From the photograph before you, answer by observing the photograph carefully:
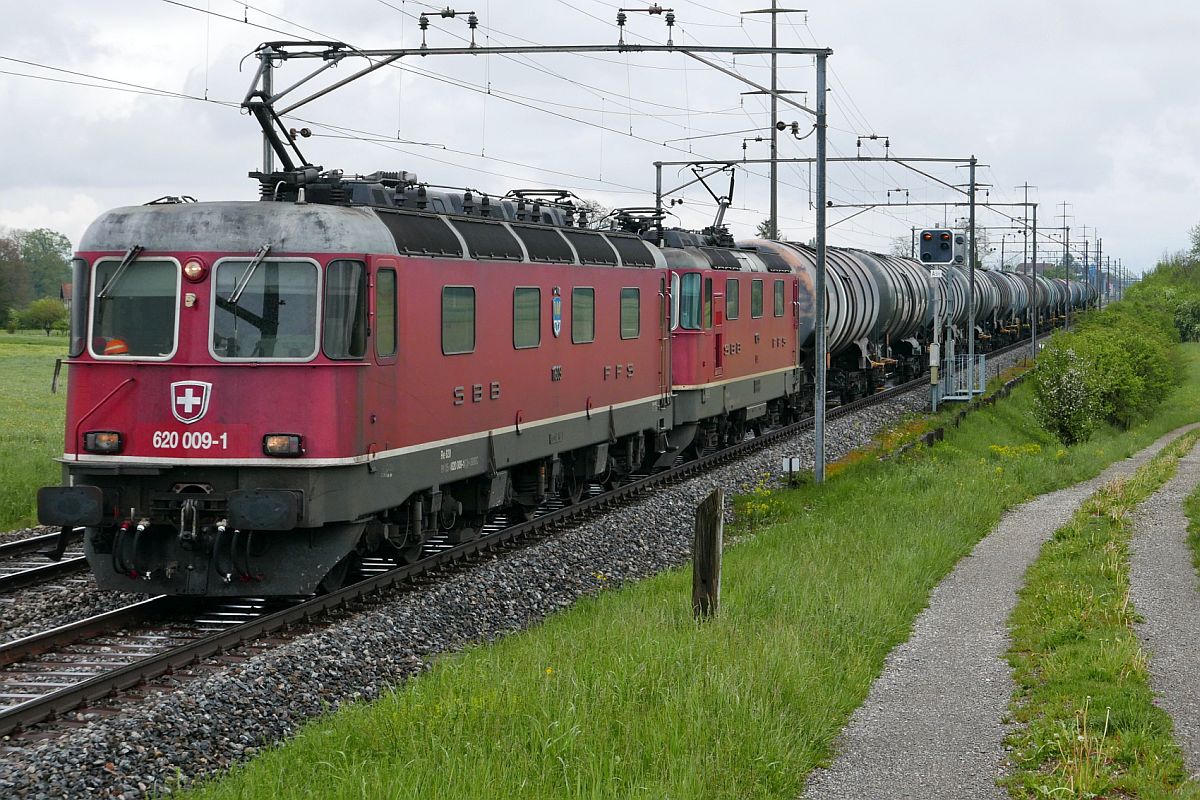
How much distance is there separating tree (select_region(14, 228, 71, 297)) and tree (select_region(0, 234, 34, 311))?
1042 cm

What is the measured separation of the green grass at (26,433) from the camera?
17.5 m

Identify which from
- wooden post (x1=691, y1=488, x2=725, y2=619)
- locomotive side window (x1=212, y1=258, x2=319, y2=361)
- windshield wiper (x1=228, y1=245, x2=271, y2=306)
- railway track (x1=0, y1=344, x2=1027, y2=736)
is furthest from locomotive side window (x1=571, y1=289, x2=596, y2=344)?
wooden post (x1=691, y1=488, x2=725, y2=619)

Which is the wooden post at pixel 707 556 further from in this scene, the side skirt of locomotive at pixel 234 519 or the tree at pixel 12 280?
the tree at pixel 12 280

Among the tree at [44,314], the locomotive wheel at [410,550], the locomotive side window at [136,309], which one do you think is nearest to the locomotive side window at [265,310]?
the locomotive side window at [136,309]

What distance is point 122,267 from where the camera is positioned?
11836 mm

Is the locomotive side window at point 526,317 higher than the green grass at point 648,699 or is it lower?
higher

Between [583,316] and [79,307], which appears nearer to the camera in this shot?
[79,307]

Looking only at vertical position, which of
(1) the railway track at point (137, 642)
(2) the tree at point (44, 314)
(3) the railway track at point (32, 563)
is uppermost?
(2) the tree at point (44, 314)

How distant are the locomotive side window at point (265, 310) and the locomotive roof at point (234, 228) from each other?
0.60ft

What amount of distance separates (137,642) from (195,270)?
9.83 feet

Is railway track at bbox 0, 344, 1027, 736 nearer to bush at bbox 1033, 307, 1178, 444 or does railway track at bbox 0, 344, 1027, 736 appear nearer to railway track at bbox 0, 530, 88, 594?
railway track at bbox 0, 530, 88, 594

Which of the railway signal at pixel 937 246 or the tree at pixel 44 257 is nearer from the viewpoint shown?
the railway signal at pixel 937 246

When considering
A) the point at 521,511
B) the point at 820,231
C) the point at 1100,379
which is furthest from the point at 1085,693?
the point at 1100,379

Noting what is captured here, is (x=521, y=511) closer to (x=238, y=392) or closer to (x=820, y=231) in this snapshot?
(x=238, y=392)
